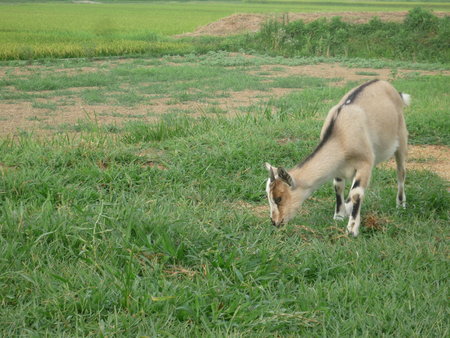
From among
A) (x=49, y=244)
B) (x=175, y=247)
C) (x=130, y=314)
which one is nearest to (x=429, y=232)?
(x=175, y=247)

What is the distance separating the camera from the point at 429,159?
8.28 meters

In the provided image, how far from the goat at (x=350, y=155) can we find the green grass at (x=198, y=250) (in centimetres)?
22

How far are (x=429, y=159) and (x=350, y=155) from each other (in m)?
2.95

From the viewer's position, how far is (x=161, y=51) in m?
25.8

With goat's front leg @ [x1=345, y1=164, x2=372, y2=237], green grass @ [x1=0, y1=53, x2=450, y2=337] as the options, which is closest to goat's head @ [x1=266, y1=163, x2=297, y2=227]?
green grass @ [x1=0, y1=53, x2=450, y2=337]

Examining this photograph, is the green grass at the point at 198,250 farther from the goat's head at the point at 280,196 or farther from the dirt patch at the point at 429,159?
the dirt patch at the point at 429,159

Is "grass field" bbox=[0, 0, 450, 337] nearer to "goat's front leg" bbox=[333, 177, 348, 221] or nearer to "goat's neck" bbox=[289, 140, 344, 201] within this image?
"goat's front leg" bbox=[333, 177, 348, 221]

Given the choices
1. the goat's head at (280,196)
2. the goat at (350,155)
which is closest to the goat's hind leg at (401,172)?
the goat at (350,155)

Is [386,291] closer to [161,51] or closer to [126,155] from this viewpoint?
[126,155]

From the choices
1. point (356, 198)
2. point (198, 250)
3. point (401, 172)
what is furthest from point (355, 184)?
point (198, 250)

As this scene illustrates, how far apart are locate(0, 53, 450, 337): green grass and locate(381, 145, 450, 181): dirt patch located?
0.45 m

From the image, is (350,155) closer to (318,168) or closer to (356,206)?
(318,168)

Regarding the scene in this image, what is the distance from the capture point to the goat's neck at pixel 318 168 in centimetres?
558

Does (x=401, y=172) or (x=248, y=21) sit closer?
(x=401, y=172)
